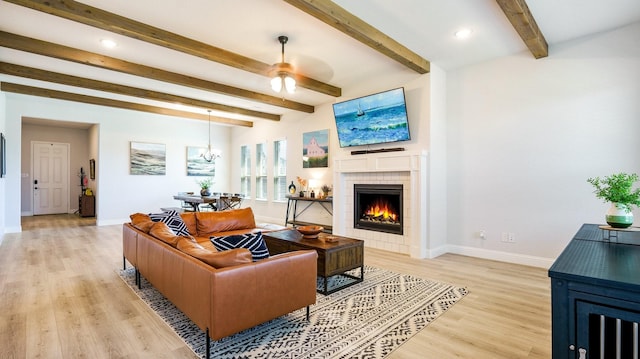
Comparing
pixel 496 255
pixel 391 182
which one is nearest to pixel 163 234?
pixel 391 182

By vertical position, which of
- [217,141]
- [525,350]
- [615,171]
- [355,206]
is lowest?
[525,350]

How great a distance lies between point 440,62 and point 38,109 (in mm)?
8328

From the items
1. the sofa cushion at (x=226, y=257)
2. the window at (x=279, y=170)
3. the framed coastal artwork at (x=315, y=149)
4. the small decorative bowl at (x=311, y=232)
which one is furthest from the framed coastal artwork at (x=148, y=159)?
the sofa cushion at (x=226, y=257)

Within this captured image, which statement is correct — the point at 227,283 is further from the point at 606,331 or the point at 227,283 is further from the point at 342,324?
the point at 606,331

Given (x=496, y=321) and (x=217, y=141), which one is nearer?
(x=496, y=321)

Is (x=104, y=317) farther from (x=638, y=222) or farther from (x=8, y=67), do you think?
(x=638, y=222)

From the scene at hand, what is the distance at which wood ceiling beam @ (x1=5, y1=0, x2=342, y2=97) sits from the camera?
294cm

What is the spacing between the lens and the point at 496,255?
4.52 m

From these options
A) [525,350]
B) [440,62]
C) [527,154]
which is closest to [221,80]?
[440,62]

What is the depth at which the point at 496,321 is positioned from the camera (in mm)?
2646

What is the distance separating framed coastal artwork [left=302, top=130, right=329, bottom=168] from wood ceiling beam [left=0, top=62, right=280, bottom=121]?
1578mm

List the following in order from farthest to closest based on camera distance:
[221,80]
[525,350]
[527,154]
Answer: [221,80] < [527,154] < [525,350]

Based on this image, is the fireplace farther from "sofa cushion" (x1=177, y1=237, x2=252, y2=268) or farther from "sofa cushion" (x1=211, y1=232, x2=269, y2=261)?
"sofa cushion" (x1=177, y1=237, x2=252, y2=268)

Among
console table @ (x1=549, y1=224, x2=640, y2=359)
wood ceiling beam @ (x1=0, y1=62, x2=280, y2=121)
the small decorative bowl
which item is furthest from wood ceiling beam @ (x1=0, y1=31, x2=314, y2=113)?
console table @ (x1=549, y1=224, x2=640, y2=359)
